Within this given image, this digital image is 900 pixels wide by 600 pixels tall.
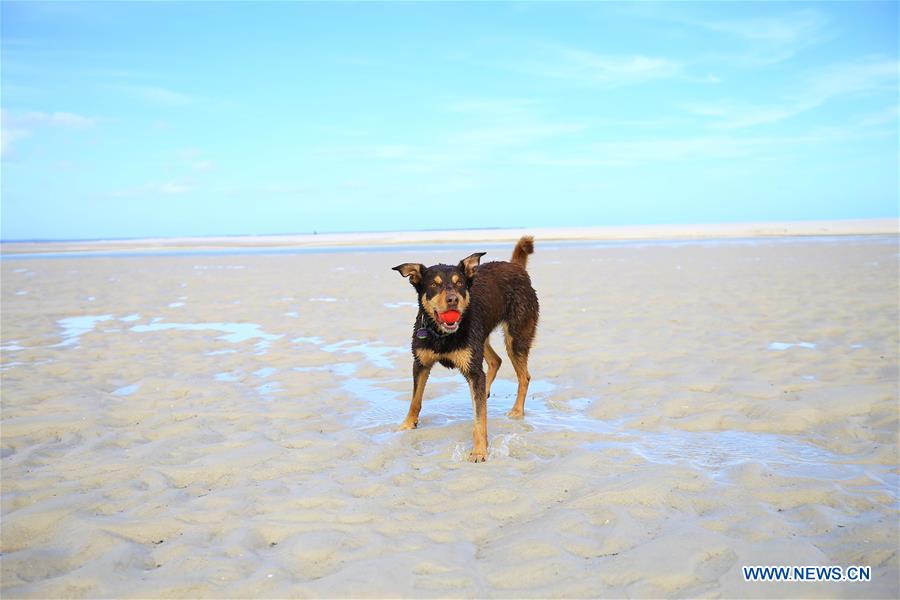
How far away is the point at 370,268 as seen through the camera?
25312 millimetres

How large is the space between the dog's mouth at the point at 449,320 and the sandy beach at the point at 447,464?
1108 mm

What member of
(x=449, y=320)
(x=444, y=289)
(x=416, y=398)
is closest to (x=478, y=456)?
(x=416, y=398)

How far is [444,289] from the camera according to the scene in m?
5.49

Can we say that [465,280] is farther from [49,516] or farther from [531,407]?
[49,516]

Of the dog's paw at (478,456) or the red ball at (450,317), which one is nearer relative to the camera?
the dog's paw at (478,456)

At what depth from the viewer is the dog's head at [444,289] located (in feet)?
17.7

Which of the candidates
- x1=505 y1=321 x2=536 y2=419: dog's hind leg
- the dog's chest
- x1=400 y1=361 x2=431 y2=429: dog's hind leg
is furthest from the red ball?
x1=505 y1=321 x2=536 y2=419: dog's hind leg

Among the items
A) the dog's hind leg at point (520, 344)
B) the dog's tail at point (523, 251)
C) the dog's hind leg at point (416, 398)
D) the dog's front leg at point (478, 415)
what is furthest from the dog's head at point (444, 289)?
the dog's tail at point (523, 251)

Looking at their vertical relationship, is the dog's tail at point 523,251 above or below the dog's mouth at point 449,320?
above

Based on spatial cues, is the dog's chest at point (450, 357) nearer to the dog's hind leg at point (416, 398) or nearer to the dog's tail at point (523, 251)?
the dog's hind leg at point (416, 398)

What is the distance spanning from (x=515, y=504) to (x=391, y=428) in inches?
83.9

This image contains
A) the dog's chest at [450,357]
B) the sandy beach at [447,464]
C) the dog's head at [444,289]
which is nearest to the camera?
the sandy beach at [447,464]

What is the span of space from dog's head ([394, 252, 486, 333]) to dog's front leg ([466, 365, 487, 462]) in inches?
19.1

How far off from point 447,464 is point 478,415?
0.57m
